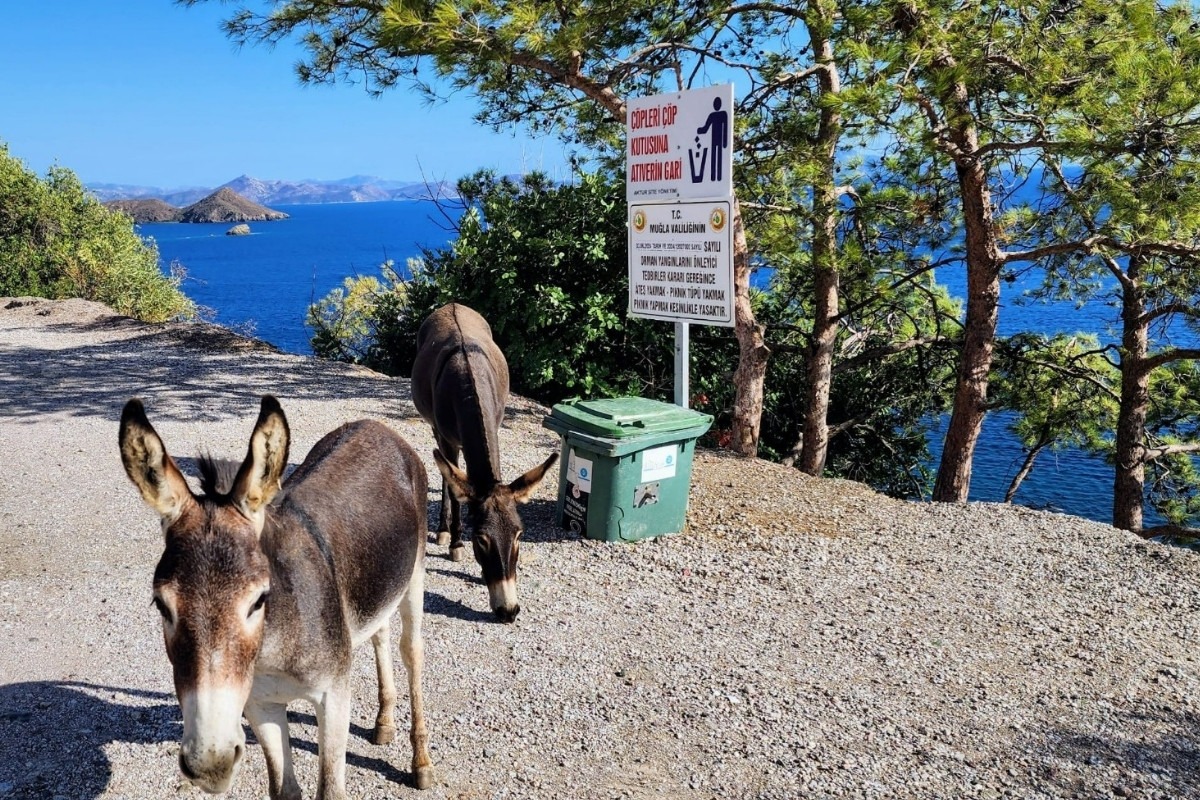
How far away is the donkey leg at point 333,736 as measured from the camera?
2.95 meters

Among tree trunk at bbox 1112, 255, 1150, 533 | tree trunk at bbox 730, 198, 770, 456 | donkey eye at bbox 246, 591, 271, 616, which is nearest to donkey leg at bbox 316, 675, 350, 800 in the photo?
donkey eye at bbox 246, 591, 271, 616

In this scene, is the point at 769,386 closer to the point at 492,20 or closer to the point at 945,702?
the point at 492,20

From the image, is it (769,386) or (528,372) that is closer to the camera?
(528,372)

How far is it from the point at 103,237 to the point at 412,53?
61.6 ft

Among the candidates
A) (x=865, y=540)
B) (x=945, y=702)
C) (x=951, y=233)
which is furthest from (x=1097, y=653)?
(x=951, y=233)

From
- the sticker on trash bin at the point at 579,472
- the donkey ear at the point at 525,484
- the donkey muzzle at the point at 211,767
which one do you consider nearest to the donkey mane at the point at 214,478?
the donkey muzzle at the point at 211,767

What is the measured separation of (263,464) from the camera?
240 centimetres

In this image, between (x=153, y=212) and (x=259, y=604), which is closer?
(x=259, y=604)

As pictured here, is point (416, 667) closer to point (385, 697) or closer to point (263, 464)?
point (385, 697)

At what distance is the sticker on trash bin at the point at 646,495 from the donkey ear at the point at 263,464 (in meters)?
4.96

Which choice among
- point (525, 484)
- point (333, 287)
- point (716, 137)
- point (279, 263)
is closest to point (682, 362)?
point (716, 137)

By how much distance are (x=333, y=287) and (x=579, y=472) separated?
166 ft

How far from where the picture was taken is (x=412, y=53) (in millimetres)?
9188

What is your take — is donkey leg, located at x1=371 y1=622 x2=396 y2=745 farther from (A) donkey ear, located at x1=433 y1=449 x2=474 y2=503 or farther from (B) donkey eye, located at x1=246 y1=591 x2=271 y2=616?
(B) donkey eye, located at x1=246 y1=591 x2=271 y2=616
